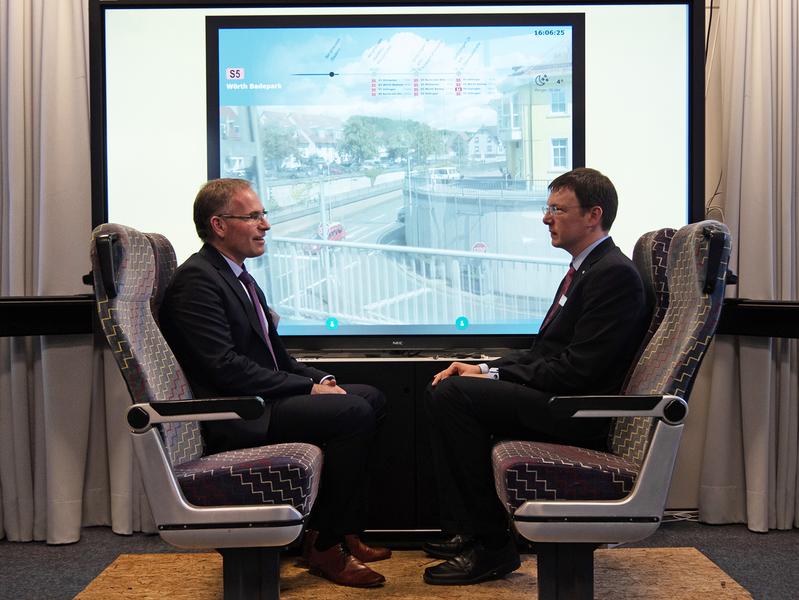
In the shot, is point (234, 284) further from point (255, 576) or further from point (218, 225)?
point (255, 576)

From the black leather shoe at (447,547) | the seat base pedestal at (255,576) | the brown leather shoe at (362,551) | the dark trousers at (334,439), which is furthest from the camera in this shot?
the brown leather shoe at (362,551)

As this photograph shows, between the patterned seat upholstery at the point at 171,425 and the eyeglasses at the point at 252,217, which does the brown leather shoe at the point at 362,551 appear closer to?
the patterned seat upholstery at the point at 171,425

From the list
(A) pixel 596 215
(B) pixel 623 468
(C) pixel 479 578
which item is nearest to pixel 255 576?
(C) pixel 479 578

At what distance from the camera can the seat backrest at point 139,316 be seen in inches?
78.7

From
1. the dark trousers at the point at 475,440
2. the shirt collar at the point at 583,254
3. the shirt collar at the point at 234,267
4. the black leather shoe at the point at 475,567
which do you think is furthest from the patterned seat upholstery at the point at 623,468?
the shirt collar at the point at 234,267

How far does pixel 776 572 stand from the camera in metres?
2.83

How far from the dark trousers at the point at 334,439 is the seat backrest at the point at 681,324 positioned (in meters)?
0.77

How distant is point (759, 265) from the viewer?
332 cm

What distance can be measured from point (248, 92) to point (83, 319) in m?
1.13

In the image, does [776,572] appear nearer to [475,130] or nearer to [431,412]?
[431,412]

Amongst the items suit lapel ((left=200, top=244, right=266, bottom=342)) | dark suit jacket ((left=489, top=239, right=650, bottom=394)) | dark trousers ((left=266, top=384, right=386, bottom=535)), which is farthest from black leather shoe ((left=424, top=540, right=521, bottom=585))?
suit lapel ((left=200, top=244, right=266, bottom=342))

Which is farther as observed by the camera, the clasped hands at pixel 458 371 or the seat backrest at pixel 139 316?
the clasped hands at pixel 458 371

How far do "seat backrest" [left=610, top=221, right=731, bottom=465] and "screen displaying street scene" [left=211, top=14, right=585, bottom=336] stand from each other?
1080mm

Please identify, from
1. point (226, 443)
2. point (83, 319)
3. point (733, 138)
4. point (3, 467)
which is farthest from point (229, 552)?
point (733, 138)
